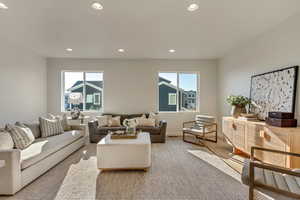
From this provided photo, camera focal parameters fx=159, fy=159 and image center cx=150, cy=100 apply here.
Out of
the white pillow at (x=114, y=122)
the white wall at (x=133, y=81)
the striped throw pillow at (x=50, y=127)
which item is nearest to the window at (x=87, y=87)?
the white wall at (x=133, y=81)

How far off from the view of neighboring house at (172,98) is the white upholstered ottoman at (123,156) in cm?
295

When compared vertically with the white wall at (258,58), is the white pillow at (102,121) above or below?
below

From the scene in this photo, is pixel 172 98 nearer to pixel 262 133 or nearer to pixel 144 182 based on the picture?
pixel 262 133

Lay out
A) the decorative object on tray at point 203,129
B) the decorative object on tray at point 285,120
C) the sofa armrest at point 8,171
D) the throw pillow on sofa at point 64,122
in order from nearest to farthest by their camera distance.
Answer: the sofa armrest at point 8,171, the decorative object on tray at point 285,120, the throw pillow on sofa at point 64,122, the decorative object on tray at point 203,129

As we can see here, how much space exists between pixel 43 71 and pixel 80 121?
88.2 inches

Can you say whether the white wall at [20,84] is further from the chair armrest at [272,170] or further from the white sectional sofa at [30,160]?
the chair armrest at [272,170]

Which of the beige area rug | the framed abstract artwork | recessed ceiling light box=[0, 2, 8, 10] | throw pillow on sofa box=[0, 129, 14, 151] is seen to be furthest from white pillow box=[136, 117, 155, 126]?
recessed ceiling light box=[0, 2, 8, 10]

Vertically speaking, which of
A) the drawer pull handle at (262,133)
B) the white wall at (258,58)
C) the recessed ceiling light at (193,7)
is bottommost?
the drawer pull handle at (262,133)

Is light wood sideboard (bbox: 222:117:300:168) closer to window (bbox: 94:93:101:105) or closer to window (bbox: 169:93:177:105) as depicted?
window (bbox: 169:93:177:105)

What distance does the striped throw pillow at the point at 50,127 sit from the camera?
346 centimetres

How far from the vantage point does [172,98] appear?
571cm

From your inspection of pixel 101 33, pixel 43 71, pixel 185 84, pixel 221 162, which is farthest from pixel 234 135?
pixel 43 71

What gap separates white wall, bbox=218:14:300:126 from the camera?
274 centimetres

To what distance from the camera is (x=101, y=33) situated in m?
3.38
